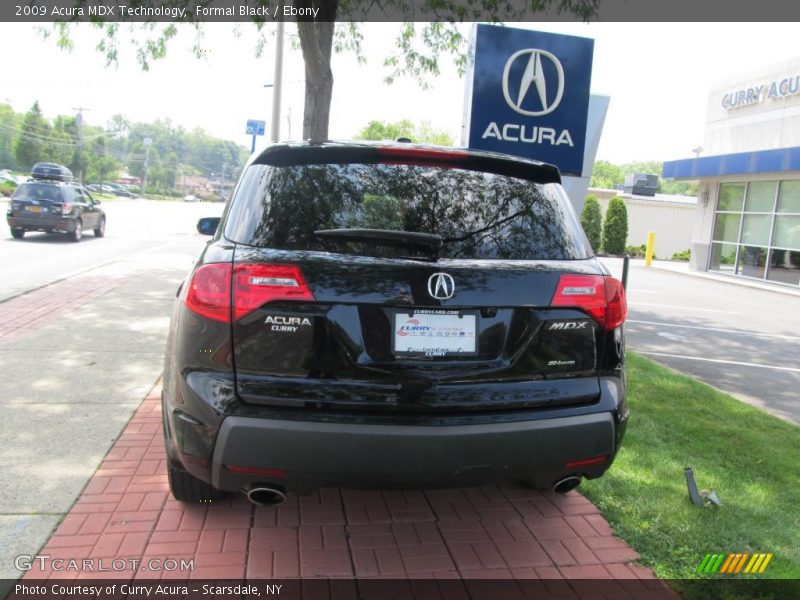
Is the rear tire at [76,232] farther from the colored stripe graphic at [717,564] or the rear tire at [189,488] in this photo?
the colored stripe graphic at [717,564]

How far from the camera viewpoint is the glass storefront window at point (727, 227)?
22.0 m

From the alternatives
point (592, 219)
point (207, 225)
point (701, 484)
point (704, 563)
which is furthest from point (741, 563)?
point (592, 219)

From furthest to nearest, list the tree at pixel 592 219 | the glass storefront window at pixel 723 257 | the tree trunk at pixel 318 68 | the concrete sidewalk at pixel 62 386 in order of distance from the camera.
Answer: the tree at pixel 592 219 → the glass storefront window at pixel 723 257 → the tree trunk at pixel 318 68 → the concrete sidewalk at pixel 62 386

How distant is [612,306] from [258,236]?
154 cm

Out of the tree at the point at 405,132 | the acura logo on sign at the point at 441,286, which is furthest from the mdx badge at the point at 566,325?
the tree at the point at 405,132

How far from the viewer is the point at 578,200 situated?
6.71 m

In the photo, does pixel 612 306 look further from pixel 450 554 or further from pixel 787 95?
pixel 787 95

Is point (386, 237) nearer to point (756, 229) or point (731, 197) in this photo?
point (756, 229)

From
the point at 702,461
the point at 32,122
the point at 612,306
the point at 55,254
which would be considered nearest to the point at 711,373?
the point at 702,461

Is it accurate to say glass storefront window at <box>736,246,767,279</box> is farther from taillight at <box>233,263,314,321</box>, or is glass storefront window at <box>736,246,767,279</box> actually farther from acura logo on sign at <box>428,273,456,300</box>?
taillight at <box>233,263,314,321</box>

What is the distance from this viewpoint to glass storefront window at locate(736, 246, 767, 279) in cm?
2044

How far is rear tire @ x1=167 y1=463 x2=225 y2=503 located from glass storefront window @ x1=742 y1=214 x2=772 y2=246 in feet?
70.0

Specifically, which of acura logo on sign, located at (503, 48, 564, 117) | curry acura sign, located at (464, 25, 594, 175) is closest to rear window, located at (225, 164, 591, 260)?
curry acura sign, located at (464, 25, 594, 175)

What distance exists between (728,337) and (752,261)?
13.0 meters
